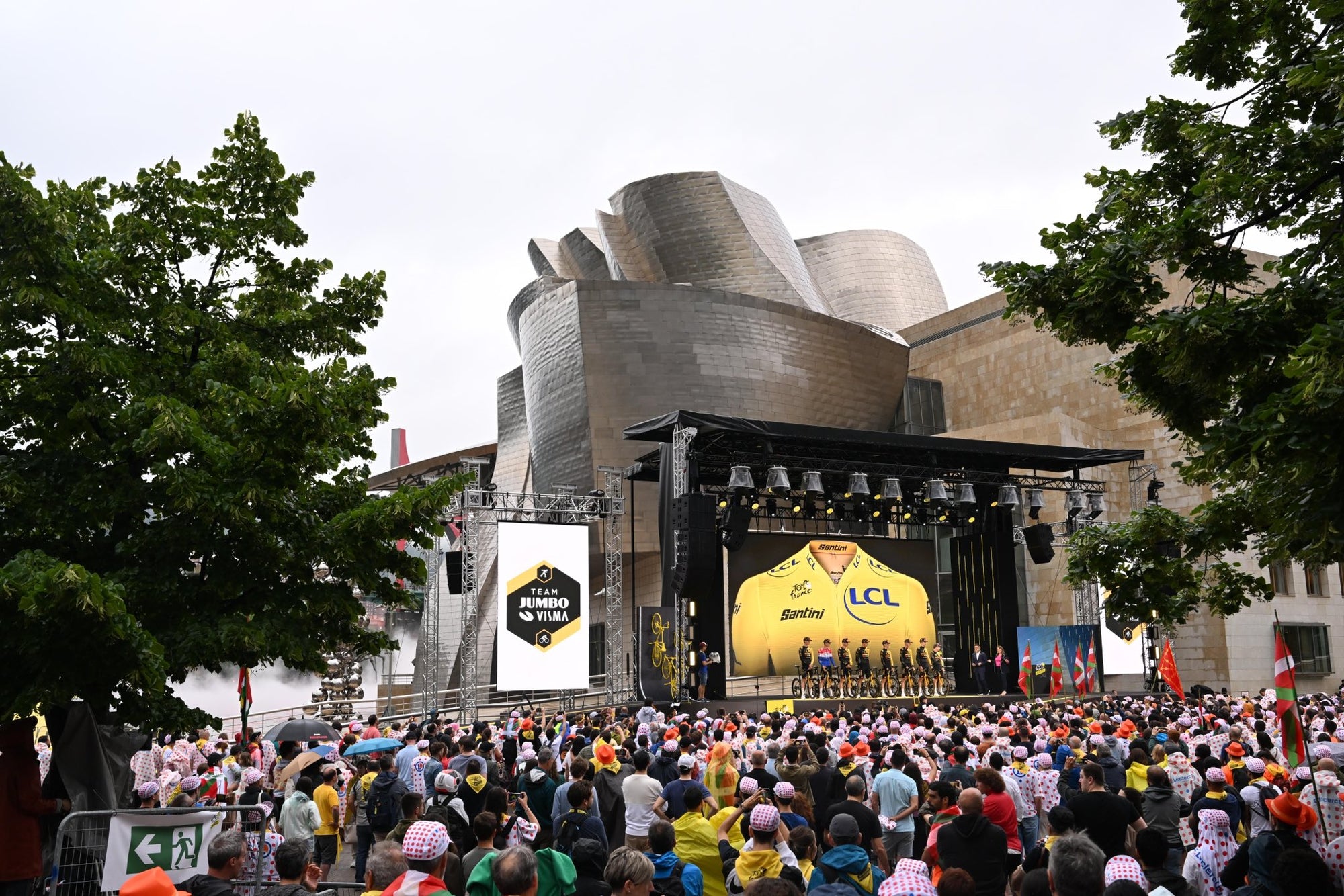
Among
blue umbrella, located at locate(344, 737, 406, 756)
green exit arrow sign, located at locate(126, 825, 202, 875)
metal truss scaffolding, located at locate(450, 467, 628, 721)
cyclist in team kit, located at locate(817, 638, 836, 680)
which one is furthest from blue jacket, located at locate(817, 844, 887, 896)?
cyclist in team kit, located at locate(817, 638, 836, 680)

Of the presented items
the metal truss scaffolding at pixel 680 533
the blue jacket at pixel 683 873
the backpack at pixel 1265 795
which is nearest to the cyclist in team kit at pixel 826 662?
the metal truss scaffolding at pixel 680 533

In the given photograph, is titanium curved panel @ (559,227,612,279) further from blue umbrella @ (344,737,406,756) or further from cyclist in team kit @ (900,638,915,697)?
blue umbrella @ (344,737,406,756)

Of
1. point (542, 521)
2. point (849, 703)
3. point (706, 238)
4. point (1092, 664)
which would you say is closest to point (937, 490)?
point (849, 703)

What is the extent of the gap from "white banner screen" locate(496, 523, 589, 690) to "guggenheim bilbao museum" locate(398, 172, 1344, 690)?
8.30 meters

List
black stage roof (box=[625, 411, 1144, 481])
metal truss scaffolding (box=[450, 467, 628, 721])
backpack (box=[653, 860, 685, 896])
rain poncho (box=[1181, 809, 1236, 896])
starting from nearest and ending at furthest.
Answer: backpack (box=[653, 860, 685, 896]) < rain poncho (box=[1181, 809, 1236, 896]) < black stage roof (box=[625, 411, 1144, 481]) < metal truss scaffolding (box=[450, 467, 628, 721])

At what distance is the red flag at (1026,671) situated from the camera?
2831 cm

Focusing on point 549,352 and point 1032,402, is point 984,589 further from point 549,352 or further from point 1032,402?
point 549,352

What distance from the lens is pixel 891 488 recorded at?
91.0ft

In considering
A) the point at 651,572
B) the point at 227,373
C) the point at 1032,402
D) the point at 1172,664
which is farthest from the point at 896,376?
the point at 227,373

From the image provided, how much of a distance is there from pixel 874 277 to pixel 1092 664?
3354cm

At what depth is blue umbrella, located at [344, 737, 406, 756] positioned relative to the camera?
12898mm

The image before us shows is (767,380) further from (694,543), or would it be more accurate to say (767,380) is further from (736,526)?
(694,543)

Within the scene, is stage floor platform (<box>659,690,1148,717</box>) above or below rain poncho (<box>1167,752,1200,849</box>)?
below

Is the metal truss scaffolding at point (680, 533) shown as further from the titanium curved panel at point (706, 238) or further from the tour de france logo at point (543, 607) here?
the titanium curved panel at point (706, 238)
